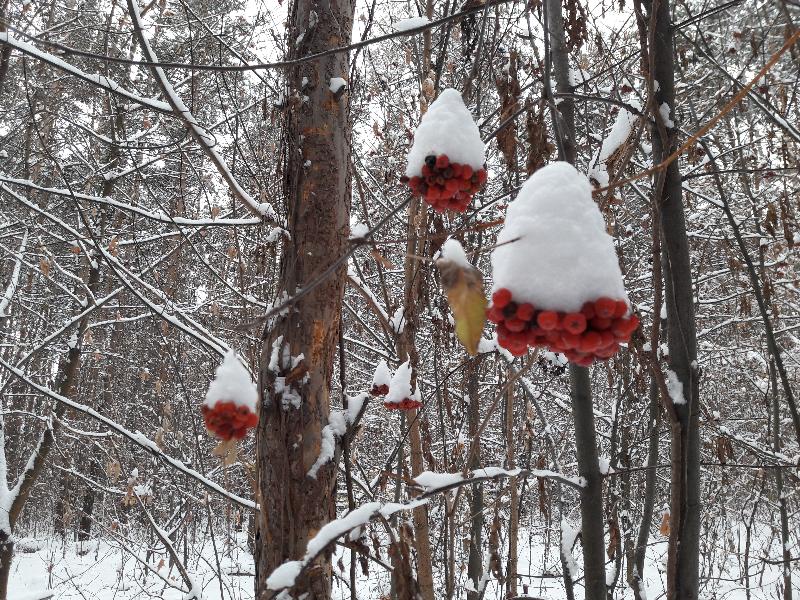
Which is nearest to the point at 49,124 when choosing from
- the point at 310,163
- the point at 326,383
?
the point at 310,163

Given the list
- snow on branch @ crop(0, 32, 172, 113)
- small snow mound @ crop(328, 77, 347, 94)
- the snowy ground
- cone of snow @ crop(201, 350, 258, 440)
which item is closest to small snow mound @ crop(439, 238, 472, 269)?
cone of snow @ crop(201, 350, 258, 440)

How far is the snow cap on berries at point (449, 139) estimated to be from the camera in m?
1.07

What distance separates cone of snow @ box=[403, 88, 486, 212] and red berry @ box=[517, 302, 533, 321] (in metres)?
0.44

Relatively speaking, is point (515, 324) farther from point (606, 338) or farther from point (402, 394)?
point (402, 394)

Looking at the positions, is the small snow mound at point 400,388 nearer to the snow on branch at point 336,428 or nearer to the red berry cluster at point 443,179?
the snow on branch at point 336,428

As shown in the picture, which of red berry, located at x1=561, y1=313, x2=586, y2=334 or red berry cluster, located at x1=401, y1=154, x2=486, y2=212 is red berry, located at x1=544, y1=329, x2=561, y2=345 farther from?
red berry cluster, located at x1=401, y1=154, x2=486, y2=212

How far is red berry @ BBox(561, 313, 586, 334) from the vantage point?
70cm

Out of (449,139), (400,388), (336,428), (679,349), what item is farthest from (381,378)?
(449,139)

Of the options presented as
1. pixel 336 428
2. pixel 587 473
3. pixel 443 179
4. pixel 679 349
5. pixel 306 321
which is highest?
pixel 443 179

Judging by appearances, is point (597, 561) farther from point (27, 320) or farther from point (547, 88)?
point (27, 320)

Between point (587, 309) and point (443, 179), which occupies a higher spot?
point (443, 179)

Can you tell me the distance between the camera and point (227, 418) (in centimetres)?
106

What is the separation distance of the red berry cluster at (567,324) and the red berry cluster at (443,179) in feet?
1.32

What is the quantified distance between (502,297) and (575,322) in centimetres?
10
